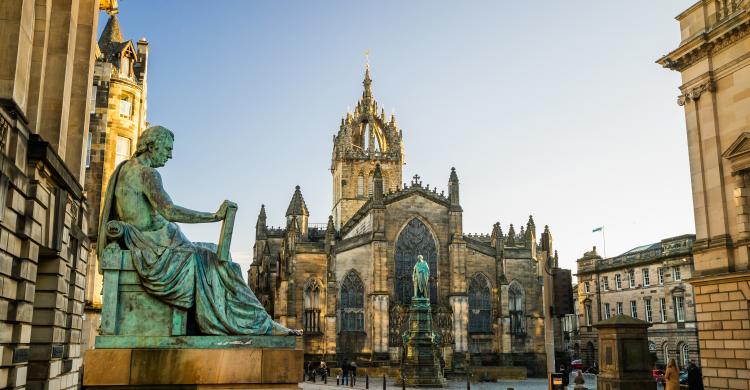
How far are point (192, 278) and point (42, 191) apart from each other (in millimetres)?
6303

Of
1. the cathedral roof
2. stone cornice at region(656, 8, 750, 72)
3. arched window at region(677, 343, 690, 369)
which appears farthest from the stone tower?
stone cornice at region(656, 8, 750, 72)

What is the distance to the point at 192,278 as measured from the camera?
595cm

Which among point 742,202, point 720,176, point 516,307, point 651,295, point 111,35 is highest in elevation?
point 111,35

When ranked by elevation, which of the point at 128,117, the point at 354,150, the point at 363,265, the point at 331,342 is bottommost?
the point at 331,342

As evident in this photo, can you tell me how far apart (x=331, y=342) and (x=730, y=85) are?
3093 cm

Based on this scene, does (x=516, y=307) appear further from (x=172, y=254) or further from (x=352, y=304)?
(x=172, y=254)

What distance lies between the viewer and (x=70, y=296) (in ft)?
46.6

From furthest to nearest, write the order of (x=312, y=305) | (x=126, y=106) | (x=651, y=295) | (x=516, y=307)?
(x=651, y=295), (x=516, y=307), (x=312, y=305), (x=126, y=106)

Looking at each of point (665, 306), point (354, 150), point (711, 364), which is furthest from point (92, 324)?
point (354, 150)

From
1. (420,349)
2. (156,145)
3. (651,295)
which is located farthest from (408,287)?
(156,145)

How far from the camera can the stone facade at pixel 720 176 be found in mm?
18578

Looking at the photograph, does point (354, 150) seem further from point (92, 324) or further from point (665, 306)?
point (92, 324)

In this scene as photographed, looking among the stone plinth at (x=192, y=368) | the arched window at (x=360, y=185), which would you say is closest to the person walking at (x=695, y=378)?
the stone plinth at (x=192, y=368)

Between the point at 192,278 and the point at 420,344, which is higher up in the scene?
the point at 192,278
